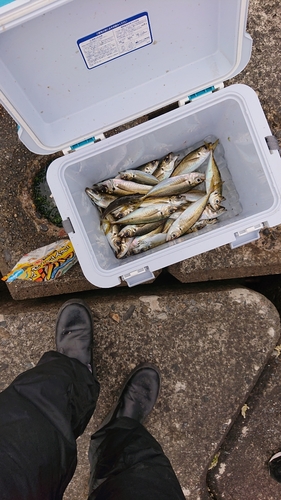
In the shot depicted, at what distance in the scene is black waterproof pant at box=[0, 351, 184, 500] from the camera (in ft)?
3.61

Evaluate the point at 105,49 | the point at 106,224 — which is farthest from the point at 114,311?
the point at 105,49

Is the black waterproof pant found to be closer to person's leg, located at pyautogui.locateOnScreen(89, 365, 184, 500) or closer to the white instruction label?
person's leg, located at pyautogui.locateOnScreen(89, 365, 184, 500)

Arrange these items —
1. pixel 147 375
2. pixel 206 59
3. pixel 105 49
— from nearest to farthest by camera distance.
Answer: pixel 105 49, pixel 206 59, pixel 147 375

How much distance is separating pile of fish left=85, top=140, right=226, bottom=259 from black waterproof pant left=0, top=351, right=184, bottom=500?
586 millimetres

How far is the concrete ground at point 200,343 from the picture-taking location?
1.64 m

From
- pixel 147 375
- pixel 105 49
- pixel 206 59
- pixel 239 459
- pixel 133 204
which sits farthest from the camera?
pixel 239 459

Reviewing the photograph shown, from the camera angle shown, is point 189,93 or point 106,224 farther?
point 106,224

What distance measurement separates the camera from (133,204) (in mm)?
1501

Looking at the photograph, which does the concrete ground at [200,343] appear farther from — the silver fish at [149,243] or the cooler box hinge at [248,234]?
the cooler box hinge at [248,234]

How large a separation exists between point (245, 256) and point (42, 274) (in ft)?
3.23

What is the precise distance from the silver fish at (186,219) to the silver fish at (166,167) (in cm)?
22

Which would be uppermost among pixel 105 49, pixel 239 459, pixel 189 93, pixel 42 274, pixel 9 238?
pixel 105 49

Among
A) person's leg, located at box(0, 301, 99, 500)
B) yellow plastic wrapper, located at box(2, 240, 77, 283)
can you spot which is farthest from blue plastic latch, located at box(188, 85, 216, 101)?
person's leg, located at box(0, 301, 99, 500)

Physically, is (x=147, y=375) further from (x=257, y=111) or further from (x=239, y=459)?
(x=257, y=111)
